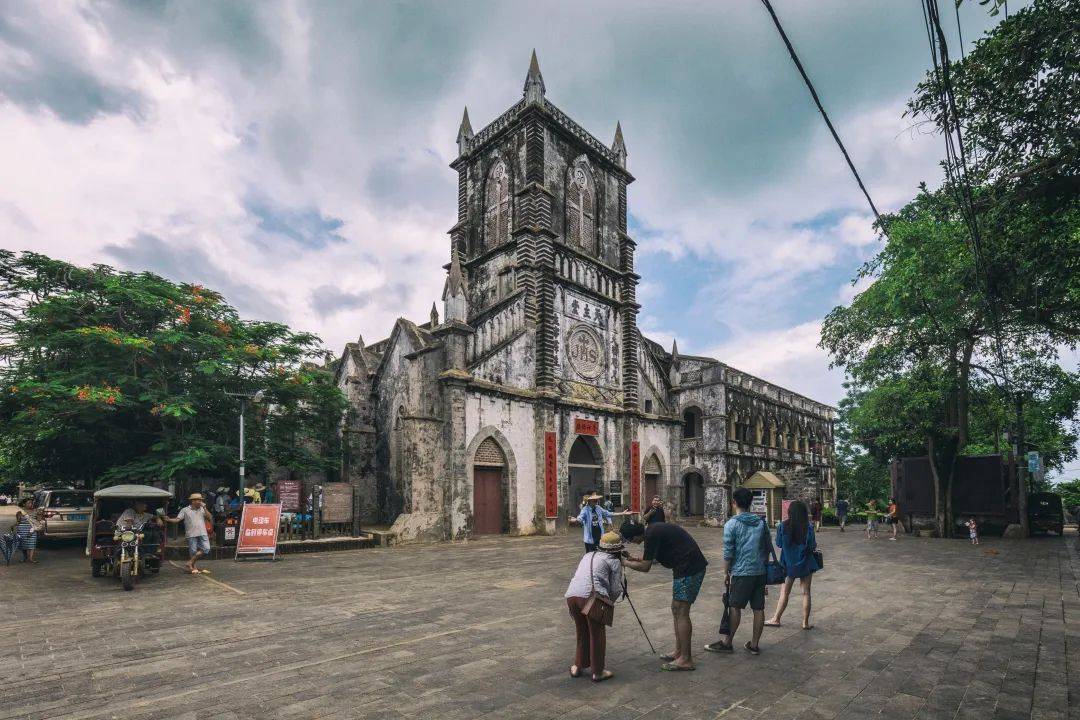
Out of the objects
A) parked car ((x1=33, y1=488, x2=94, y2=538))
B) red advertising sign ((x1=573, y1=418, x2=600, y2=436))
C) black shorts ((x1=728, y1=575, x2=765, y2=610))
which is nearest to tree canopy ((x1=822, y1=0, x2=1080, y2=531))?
black shorts ((x1=728, y1=575, x2=765, y2=610))

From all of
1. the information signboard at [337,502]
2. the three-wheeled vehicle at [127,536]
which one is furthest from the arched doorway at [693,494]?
the three-wheeled vehicle at [127,536]

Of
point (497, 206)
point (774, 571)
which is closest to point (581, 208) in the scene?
point (497, 206)

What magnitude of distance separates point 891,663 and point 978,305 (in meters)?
10.9

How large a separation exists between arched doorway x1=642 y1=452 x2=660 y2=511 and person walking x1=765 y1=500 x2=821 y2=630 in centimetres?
1981

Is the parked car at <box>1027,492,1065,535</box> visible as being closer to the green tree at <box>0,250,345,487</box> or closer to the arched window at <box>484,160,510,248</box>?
the arched window at <box>484,160,510,248</box>

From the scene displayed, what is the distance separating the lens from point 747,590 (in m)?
5.90

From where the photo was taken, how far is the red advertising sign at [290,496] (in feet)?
53.7

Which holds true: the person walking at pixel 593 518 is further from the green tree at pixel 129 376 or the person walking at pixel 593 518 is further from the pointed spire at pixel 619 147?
the pointed spire at pixel 619 147

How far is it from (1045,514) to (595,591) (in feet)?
82.4

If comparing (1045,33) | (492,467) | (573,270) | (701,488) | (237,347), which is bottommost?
(701,488)

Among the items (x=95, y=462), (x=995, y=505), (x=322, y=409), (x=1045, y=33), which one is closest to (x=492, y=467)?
(x=322, y=409)

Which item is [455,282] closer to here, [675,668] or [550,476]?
[550,476]

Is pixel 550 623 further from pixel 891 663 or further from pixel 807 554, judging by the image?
pixel 891 663

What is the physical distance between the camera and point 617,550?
5.25 metres
